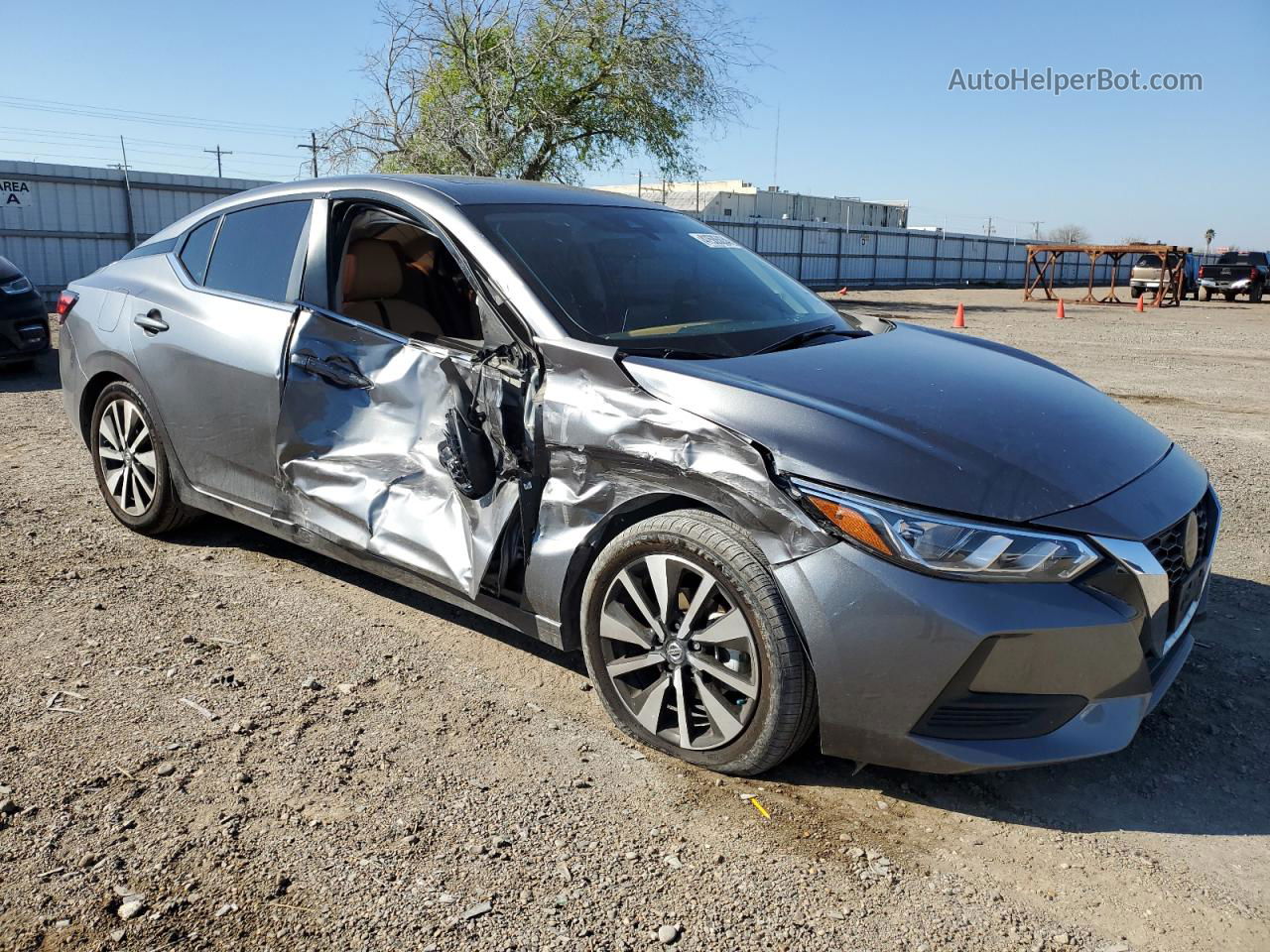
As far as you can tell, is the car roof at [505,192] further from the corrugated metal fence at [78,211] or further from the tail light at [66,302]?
the corrugated metal fence at [78,211]

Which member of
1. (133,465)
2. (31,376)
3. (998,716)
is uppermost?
(133,465)

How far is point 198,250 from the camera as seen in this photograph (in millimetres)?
4676

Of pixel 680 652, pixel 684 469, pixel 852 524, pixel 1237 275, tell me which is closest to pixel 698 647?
pixel 680 652

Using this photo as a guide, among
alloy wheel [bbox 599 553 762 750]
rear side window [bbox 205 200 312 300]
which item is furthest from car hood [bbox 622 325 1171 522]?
rear side window [bbox 205 200 312 300]

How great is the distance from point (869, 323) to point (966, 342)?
0.40m

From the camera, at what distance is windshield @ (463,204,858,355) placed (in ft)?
11.2

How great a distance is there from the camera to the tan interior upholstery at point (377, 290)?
12.6 feet

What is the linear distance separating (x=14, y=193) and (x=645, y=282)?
18706mm

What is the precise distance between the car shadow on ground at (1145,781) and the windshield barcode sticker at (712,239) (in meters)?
2.06

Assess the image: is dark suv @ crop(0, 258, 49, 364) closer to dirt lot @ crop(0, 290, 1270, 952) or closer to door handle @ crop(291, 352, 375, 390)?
dirt lot @ crop(0, 290, 1270, 952)

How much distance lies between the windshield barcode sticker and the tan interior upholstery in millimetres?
1149

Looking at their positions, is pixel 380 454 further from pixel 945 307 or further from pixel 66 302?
pixel 945 307

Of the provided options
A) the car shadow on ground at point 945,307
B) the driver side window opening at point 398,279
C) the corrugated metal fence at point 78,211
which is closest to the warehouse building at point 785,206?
the car shadow on ground at point 945,307

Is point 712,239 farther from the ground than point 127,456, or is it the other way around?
point 712,239
